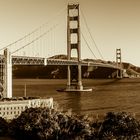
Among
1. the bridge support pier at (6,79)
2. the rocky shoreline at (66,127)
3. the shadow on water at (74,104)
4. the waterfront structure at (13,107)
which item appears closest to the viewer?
the rocky shoreline at (66,127)

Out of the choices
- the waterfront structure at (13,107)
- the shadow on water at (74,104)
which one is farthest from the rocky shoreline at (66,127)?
the shadow on water at (74,104)

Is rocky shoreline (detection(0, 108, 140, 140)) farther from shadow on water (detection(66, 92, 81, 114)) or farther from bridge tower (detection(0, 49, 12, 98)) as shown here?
shadow on water (detection(66, 92, 81, 114))

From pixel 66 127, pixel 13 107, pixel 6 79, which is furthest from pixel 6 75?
pixel 66 127

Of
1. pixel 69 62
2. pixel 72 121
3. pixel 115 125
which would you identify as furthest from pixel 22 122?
pixel 69 62

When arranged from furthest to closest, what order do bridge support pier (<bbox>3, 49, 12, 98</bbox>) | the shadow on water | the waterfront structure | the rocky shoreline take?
the shadow on water
bridge support pier (<bbox>3, 49, 12, 98</bbox>)
the waterfront structure
the rocky shoreline

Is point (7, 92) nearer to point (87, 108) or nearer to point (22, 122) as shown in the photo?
point (87, 108)

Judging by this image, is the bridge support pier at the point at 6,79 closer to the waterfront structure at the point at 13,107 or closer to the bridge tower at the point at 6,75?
the bridge tower at the point at 6,75

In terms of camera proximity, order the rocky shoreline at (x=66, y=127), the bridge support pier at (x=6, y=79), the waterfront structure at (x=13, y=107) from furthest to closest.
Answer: the bridge support pier at (x=6, y=79), the waterfront structure at (x=13, y=107), the rocky shoreline at (x=66, y=127)

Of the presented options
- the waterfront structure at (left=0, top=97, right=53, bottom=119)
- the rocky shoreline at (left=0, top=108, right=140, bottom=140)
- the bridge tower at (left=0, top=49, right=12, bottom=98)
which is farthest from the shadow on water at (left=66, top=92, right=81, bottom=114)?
the rocky shoreline at (left=0, top=108, right=140, bottom=140)

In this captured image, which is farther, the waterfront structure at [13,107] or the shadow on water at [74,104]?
the shadow on water at [74,104]

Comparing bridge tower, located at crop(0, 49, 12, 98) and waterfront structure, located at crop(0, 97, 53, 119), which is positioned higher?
bridge tower, located at crop(0, 49, 12, 98)

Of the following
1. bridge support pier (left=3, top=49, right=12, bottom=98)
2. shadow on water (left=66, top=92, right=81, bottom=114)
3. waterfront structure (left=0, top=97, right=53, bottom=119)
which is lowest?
shadow on water (left=66, top=92, right=81, bottom=114)
